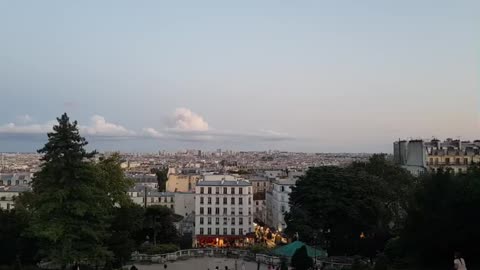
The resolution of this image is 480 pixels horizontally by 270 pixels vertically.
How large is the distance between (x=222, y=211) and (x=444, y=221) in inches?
1793

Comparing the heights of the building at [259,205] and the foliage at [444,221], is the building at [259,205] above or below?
below

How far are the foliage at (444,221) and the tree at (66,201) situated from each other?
19.4 metres

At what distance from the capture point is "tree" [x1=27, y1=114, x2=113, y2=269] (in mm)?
31938

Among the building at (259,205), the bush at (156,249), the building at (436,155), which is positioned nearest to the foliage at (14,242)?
the bush at (156,249)

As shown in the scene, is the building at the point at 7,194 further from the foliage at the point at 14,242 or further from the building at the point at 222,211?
the foliage at the point at 14,242

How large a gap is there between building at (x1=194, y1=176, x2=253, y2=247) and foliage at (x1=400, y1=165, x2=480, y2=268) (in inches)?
1605

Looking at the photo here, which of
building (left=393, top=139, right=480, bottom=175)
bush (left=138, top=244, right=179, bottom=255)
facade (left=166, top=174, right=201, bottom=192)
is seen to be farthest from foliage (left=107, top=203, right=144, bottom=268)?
facade (left=166, top=174, right=201, bottom=192)

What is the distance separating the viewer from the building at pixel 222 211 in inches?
2842

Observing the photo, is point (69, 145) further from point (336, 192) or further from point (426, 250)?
point (336, 192)

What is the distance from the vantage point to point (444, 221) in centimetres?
2941

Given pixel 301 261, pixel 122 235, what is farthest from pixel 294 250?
pixel 122 235

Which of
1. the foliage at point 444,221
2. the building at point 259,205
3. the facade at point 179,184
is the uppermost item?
the foliage at point 444,221

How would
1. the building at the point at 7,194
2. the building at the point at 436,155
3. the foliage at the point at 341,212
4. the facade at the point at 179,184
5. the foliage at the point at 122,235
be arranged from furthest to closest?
1. the facade at the point at 179,184
2. the building at the point at 7,194
3. the building at the point at 436,155
4. the foliage at the point at 341,212
5. the foliage at the point at 122,235

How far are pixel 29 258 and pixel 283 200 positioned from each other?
45.0m
